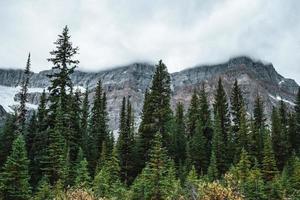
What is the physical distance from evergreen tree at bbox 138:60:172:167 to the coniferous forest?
115mm

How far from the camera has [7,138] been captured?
159 feet

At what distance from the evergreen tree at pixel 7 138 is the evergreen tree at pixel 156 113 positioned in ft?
46.4

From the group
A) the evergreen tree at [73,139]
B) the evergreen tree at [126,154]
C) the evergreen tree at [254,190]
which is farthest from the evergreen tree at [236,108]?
the evergreen tree at [254,190]

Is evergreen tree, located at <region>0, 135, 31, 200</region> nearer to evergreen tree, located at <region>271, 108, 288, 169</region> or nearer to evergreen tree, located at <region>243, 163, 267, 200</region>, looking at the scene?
evergreen tree, located at <region>243, 163, 267, 200</region>

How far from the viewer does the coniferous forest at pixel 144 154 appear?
30.3 metres

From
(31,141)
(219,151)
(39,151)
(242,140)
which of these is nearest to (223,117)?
(242,140)

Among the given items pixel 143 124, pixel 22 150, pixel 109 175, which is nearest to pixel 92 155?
pixel 143 124

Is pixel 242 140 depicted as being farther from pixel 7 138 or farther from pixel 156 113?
pixel 7 138

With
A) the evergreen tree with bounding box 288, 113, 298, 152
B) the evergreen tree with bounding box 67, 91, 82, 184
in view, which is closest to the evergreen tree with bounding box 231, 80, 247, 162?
the evergreen tree with bounding box 288, 113, 298, 152

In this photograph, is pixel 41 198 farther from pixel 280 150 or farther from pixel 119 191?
pixel 280 150

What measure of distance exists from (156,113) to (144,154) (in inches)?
195

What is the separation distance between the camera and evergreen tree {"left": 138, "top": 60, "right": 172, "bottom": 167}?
5092 centimetres

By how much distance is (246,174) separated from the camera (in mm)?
41312

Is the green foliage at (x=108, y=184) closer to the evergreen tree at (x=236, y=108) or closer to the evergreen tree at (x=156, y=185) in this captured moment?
the evergreen tree at (x=156, y=185)
